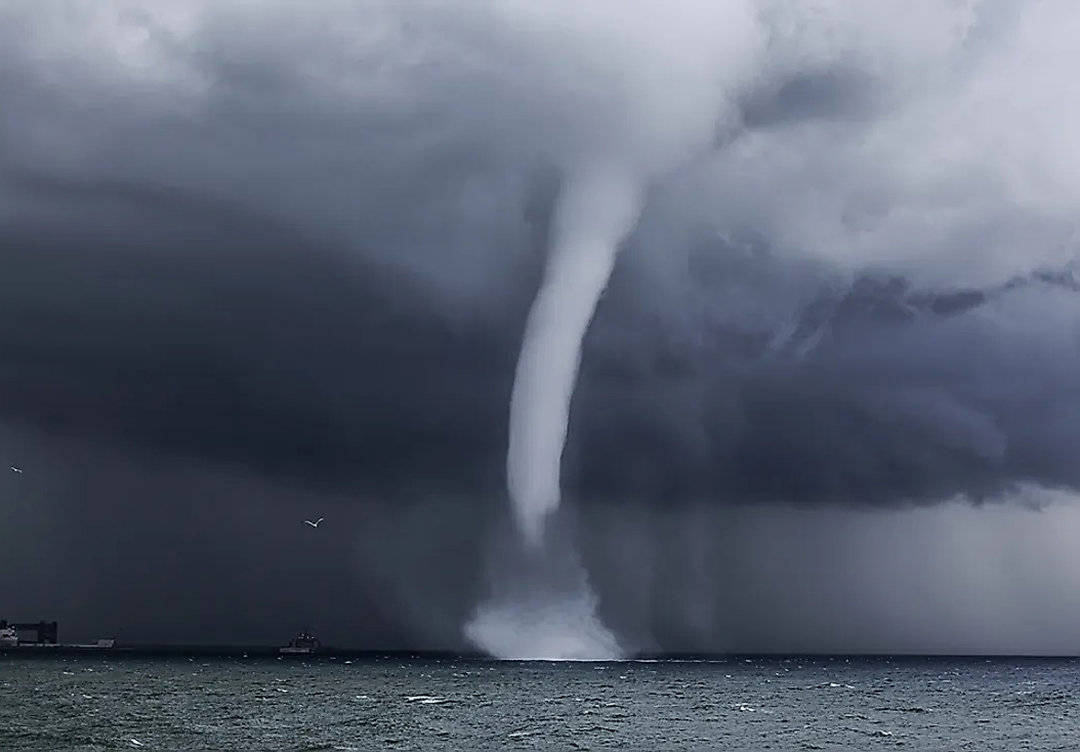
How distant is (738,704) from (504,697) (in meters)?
28.0

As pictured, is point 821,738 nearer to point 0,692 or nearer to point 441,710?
point 441,710

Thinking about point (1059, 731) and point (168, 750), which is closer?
point (168, 750)

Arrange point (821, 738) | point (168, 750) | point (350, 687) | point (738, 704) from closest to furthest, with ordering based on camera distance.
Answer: point (168, 750) → point (821, 738) → point (738, 704) → point (350, 687)

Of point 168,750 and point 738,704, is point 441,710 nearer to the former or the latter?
point 738,704

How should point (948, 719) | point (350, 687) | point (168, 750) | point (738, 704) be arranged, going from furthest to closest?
point (350, 687) < point (738, 704) < point (948, 719) < point (168, 750)

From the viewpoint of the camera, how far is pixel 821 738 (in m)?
114

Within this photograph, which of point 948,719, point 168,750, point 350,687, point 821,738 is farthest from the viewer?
point 350,687

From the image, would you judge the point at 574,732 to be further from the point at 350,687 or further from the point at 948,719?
the point at 350,687

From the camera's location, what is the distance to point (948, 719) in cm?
14100

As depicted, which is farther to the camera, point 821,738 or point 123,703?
point 123,703

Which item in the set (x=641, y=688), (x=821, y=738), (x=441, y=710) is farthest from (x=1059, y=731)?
(x=641, y=688)

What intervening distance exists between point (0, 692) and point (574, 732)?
282 ft

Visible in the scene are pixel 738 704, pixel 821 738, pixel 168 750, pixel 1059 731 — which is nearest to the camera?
pixel 168 750

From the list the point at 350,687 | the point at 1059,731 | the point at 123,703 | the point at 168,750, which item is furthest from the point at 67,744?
the point at 350,687
